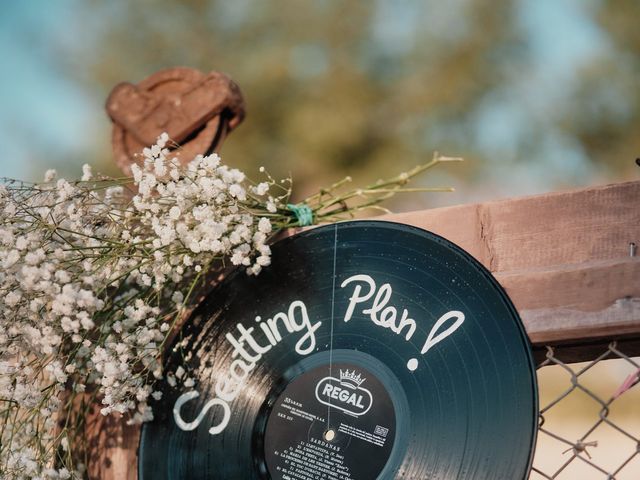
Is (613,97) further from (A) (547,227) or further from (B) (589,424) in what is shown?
(A) (547,227)

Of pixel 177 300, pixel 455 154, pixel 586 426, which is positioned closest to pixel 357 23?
pixel 455 154

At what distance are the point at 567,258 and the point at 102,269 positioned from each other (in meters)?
0.98

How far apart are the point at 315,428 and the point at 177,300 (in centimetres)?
45

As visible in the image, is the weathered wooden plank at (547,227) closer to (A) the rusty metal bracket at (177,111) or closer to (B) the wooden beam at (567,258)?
(B) the wooden beam at (567,258)

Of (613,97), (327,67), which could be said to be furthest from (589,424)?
(327,67)

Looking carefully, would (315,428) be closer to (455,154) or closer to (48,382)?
(48,382)

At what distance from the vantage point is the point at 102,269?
6.00ft

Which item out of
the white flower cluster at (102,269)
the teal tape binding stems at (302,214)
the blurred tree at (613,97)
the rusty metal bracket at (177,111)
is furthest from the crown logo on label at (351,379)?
the blurred tree at (613,97)

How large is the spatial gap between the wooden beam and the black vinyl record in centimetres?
11

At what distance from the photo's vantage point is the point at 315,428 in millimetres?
1670

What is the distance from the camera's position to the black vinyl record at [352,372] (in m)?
1.52

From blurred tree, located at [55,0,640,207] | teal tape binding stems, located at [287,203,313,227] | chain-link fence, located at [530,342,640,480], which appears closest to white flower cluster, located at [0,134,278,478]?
teal tape binding stems, located at [287,203,313,227]

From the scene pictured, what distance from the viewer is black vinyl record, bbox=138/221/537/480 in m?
1.52

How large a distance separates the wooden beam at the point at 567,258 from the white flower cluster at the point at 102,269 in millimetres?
488
